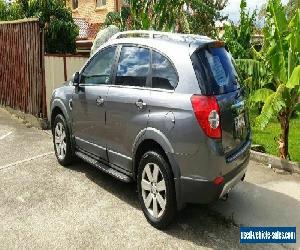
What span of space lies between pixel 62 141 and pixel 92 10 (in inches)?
625

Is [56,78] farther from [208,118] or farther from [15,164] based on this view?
[208,118]

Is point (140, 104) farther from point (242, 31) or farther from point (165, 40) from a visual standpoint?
point (242, 31)

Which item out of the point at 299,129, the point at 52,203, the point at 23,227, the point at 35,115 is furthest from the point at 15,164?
the point at 299,129

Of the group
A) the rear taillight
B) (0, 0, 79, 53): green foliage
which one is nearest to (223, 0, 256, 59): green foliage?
(0, 0, 79, 53): green foliage

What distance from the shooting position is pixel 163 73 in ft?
15.5

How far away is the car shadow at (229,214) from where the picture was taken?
183 inches

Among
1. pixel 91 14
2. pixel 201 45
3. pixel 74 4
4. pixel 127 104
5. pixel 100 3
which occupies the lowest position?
pixel 127 104

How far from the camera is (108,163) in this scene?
18.6 feet

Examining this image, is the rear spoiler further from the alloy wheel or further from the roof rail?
the alloy wheel

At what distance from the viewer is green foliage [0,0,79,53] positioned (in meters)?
12.9

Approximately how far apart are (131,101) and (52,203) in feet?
5.94

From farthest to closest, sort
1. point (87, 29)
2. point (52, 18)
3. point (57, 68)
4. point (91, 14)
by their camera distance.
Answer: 1. point (91, 14)
2. point (87, 29)
3. point (52, 18)
4. point (57, 68)

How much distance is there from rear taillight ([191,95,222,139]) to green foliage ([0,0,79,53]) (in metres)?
9.57

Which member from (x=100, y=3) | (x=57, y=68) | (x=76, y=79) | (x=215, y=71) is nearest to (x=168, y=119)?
(x=215, y=71)
